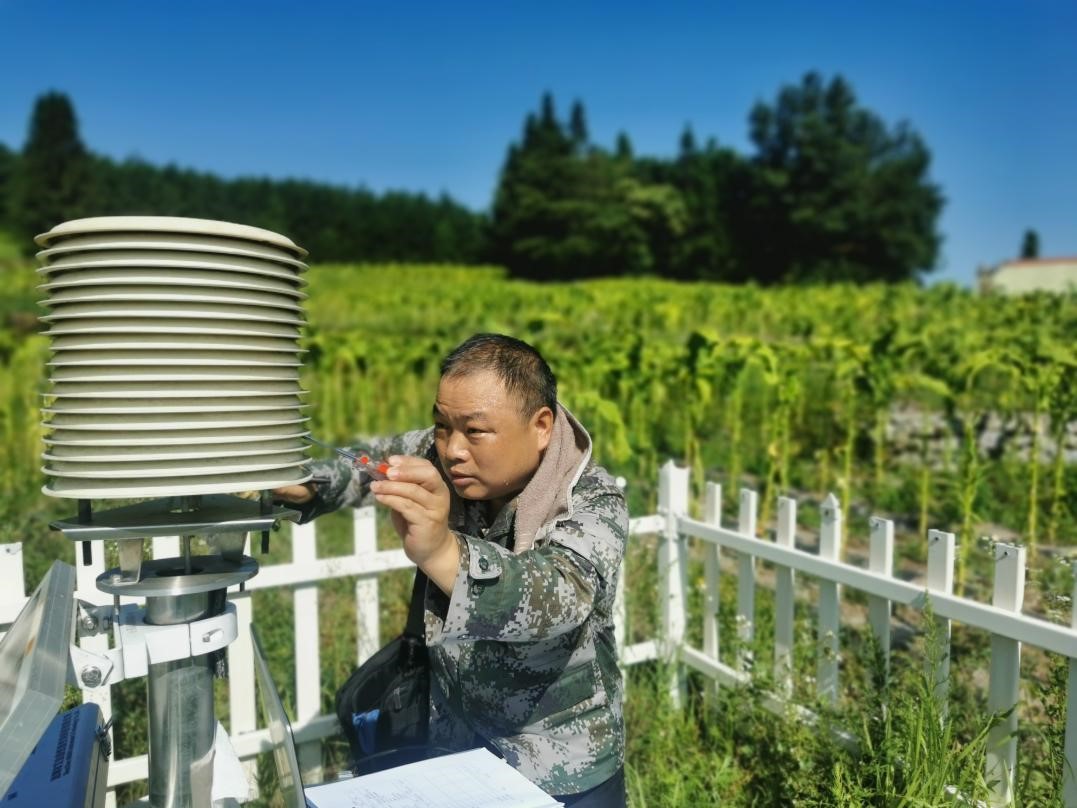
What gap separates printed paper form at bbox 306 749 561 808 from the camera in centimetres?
141

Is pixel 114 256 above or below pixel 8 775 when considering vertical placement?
above

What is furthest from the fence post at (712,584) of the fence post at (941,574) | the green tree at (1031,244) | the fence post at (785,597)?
the green tree at (1031,244)

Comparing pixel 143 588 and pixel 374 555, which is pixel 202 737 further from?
pixel 374 555

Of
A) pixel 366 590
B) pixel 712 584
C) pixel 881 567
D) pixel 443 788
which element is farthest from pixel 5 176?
pixel 443 788

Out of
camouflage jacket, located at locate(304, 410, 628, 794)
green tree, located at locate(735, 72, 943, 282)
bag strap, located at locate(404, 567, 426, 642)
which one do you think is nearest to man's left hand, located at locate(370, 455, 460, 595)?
camouflage jacket, located at locate(304, 410, 628, 794)

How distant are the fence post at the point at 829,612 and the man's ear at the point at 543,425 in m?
1.26

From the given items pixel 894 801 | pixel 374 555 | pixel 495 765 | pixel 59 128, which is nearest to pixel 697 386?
pixel 374 555

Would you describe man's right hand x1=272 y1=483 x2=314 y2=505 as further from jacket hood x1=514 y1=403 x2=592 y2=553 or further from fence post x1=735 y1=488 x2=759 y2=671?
fence post x1=735 y1=488 x2=759 y2=671

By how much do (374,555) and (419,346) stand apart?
7.31m

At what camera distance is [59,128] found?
68688mm

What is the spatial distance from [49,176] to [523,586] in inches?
2954

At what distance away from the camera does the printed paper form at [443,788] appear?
141 centimetres

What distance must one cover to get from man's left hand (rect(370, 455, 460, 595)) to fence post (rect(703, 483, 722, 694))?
212 centimetres

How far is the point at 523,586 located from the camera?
1327 millimetres
